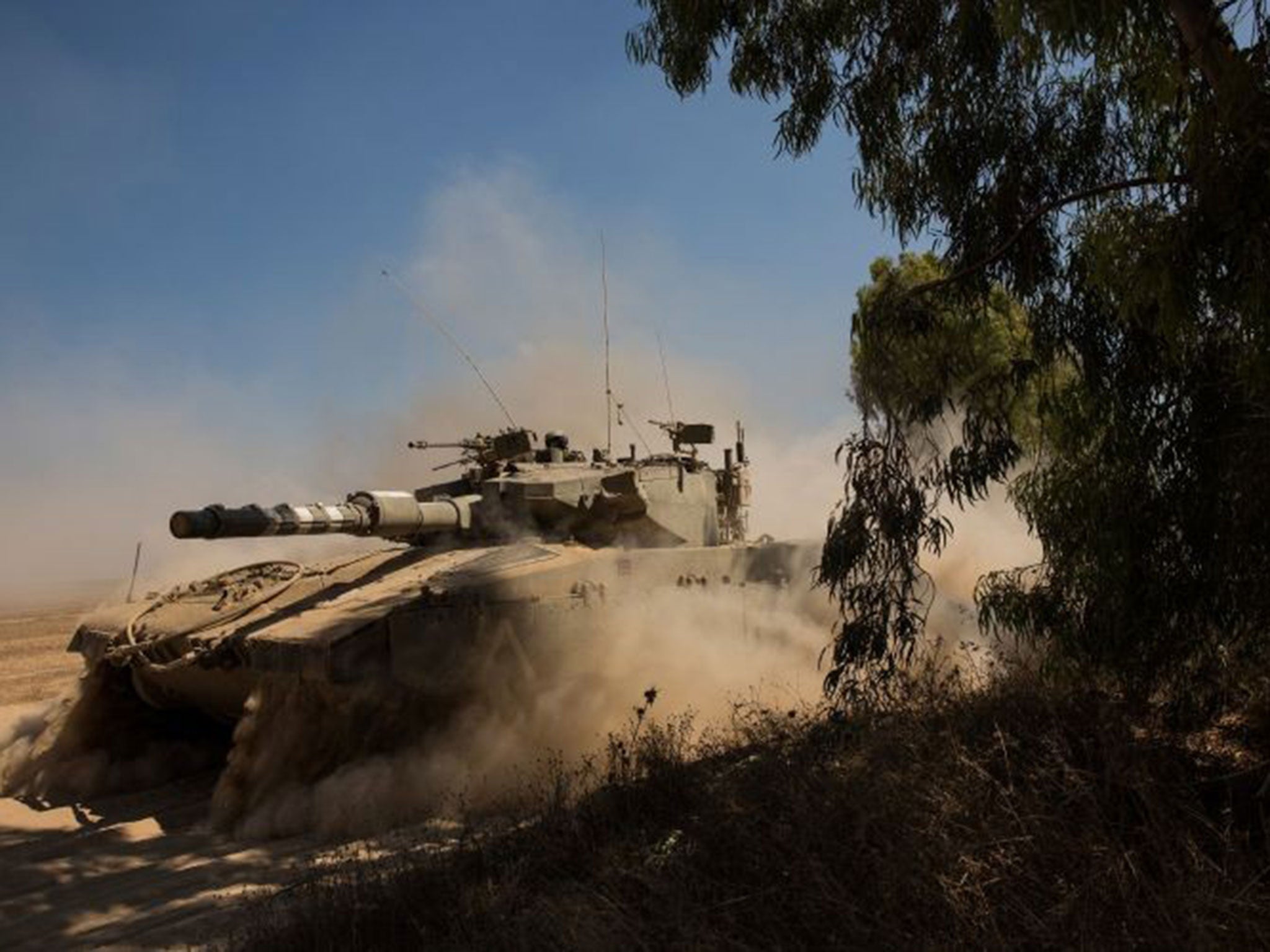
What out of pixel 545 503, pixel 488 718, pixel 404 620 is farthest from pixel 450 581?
pixel 545 503

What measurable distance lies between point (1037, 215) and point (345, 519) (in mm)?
6271

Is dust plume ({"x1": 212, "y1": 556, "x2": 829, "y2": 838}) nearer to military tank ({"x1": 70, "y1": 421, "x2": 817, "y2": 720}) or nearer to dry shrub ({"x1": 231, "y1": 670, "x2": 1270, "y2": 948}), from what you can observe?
military tank ({"x1": 70, "y1": 421, "x2": 817, "y2": 720})

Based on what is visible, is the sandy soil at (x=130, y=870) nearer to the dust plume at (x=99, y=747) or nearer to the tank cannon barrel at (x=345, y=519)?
the dust plume at (x=99, y=747)

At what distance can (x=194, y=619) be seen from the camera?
9.97 metres

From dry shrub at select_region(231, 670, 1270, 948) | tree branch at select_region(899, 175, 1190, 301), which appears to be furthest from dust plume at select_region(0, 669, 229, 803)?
tree branch at select_region(899, 175, 1190, 301)

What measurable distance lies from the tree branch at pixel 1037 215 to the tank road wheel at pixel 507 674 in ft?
15.1

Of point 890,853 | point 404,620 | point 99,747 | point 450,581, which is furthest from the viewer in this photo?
point 99,747

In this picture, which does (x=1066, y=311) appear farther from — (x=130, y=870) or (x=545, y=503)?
(x=130, y=870)

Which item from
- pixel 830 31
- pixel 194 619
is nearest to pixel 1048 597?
pixel 830 31

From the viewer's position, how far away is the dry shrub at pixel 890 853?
376 cm

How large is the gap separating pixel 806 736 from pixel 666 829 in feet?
4.04

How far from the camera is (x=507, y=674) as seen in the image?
370 inches

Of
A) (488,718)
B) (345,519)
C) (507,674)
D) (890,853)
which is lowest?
(890,853)

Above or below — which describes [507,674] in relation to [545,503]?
below
